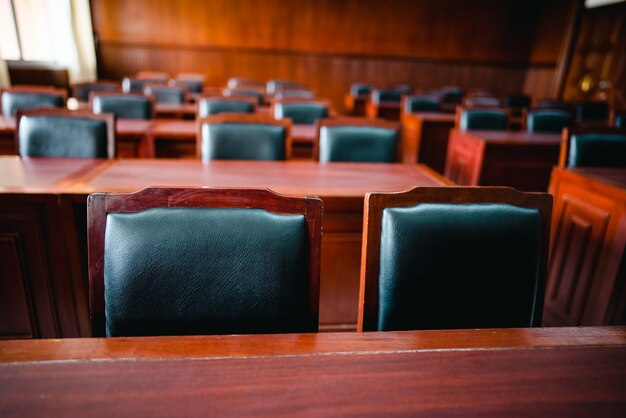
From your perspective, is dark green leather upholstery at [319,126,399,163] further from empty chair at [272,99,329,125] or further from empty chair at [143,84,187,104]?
empty chair at [143,84,187,104]

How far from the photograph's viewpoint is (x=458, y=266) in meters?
0.94

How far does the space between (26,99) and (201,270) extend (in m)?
2.98

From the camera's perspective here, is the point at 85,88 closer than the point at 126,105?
No

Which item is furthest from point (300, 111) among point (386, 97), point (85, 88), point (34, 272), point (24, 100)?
point (386, 97)

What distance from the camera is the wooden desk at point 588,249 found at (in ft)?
5.41

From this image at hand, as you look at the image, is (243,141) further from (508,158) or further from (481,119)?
(481,119)

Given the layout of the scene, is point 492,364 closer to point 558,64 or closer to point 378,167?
point 378,167

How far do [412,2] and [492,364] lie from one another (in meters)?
8.44

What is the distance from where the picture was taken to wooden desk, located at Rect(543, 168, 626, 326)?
1.65 metres

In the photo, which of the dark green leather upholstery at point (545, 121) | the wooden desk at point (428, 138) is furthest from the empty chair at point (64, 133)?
the dark green leather upholstery at point (545, 121)

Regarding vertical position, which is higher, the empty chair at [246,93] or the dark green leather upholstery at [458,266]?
the empty chair at [246,93]

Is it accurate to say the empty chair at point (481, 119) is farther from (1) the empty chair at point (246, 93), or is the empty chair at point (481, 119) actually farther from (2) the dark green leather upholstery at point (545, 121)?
(1) the empty chair at point (246, 93)

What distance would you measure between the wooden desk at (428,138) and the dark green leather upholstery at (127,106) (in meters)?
2.49

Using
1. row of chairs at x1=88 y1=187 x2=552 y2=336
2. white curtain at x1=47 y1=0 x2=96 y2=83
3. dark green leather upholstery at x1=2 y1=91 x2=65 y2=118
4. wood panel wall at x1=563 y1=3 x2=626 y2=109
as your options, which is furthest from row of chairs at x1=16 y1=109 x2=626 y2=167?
wood panel wall at x1=563 y1=3 x2=626 y2=109
